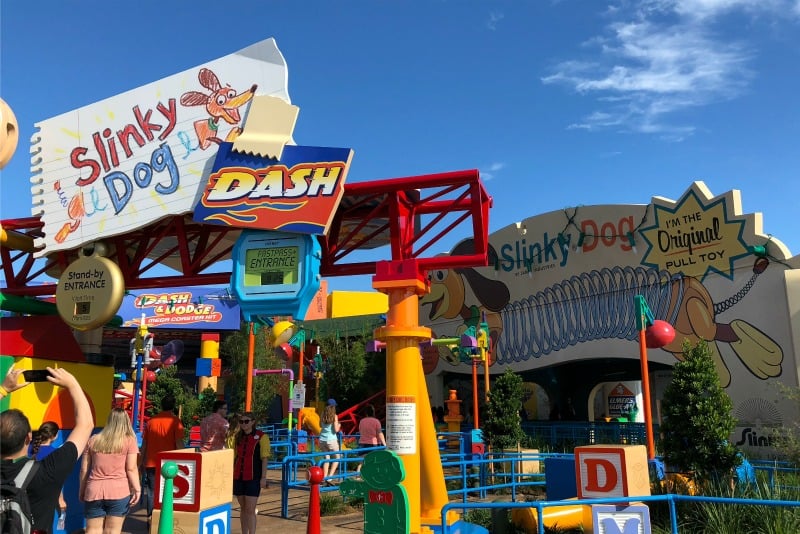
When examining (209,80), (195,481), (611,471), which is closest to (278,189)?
(209,80)

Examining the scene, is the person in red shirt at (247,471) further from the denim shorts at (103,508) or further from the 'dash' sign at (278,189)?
the 'dash' sign at (278,189)

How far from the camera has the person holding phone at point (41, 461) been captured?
3.24 m

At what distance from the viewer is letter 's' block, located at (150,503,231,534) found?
201 inches

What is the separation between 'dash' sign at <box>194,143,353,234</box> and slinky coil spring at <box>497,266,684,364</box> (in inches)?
477

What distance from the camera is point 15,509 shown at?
120 inches

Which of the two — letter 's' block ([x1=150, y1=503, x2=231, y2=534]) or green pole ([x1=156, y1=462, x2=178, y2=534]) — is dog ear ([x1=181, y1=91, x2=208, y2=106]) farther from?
green pole ([x1=156, y1=462, x2=178, y2=534])

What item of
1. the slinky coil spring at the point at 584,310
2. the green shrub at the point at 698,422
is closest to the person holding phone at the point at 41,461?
the green shrub at the point at 698,422

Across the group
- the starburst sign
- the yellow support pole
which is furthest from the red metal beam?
the starburst sign

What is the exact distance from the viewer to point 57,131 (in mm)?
9836

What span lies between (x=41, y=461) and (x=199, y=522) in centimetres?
194

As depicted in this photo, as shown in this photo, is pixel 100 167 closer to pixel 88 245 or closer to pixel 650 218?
pixel 88 245

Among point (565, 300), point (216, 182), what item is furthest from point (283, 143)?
point (565, 300)

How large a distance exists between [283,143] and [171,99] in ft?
6.52

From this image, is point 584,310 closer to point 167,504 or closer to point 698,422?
point 698,422
